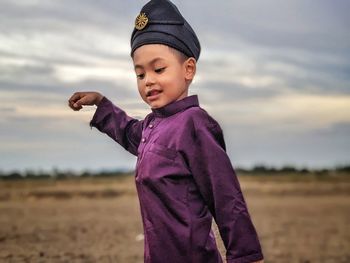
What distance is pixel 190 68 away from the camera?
260 centimetres

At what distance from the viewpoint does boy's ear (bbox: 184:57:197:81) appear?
2590 millimetres

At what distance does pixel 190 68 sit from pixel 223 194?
49cm

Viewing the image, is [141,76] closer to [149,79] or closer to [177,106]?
[149,79]

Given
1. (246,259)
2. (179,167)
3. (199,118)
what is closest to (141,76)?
(199,118)

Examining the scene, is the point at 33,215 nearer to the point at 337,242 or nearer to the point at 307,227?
the point at 307,227

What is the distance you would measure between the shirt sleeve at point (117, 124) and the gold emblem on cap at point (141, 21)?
44cm

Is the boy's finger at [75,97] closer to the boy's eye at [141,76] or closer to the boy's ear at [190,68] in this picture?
the boy's eye at [141,76]

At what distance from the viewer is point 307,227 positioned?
10078mm

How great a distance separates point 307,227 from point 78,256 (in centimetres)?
500

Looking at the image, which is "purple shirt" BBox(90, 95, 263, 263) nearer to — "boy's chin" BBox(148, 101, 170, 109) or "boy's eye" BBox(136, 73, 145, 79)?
"boy's chin" BBox(148, 101, 170, 109)

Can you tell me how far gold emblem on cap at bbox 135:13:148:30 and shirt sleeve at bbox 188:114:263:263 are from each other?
1.43ft

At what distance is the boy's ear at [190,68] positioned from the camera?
8.50 ft

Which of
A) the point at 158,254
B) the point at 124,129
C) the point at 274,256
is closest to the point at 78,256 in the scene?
the point at 274,256

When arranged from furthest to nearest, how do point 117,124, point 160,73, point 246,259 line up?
point 117,124
point 160,73
point 246,259
